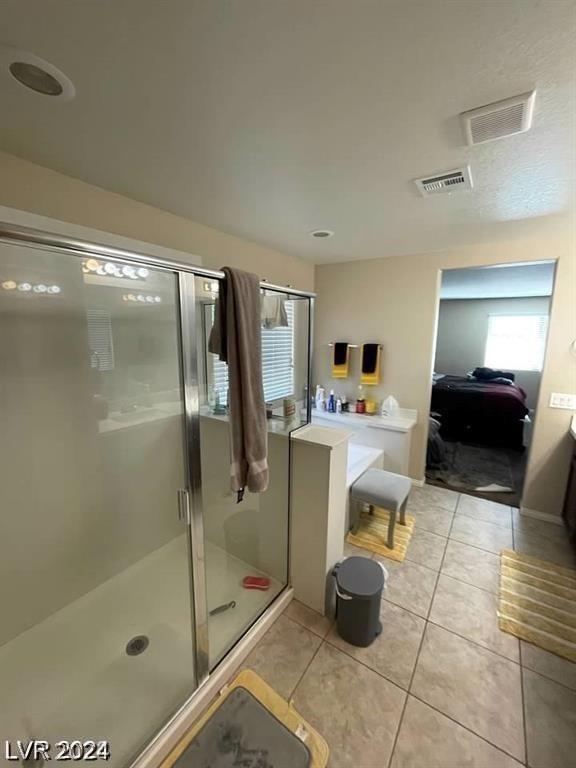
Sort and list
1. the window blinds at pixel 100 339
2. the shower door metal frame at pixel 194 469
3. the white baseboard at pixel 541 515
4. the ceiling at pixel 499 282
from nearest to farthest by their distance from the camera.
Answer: the shower door metal frame at pixel 194 469 → the window blinds at pixel 100 339 → the white baseboard at pixel 541 515 → the ceiling at pixel 499 282

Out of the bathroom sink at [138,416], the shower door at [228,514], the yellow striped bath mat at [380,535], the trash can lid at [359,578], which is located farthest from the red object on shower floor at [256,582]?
the bathroom sink at [138,416]

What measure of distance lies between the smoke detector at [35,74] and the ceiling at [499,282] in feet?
11.0

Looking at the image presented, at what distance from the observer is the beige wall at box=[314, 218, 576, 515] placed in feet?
8.29

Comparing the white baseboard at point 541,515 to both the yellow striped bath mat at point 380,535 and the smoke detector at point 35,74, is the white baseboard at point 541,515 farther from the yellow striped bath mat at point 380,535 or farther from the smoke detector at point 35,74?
the smoke detector at point 35,74

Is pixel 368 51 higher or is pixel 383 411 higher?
pixel 368 51

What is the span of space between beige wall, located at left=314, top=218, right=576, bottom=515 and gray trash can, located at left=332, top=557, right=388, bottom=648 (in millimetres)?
1921

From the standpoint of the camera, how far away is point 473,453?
4234 mm

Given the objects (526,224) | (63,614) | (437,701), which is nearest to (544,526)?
(437,701)

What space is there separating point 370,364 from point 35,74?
10.3 feet

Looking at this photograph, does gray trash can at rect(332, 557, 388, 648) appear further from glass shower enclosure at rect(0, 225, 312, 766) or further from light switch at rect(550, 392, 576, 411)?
light switch at rect(550, 392, 576, 411)

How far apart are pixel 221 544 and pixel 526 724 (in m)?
1.67

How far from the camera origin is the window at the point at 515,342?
6512mm

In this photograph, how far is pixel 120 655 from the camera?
1.65 m

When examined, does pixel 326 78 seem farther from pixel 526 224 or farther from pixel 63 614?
pixel 63 614
